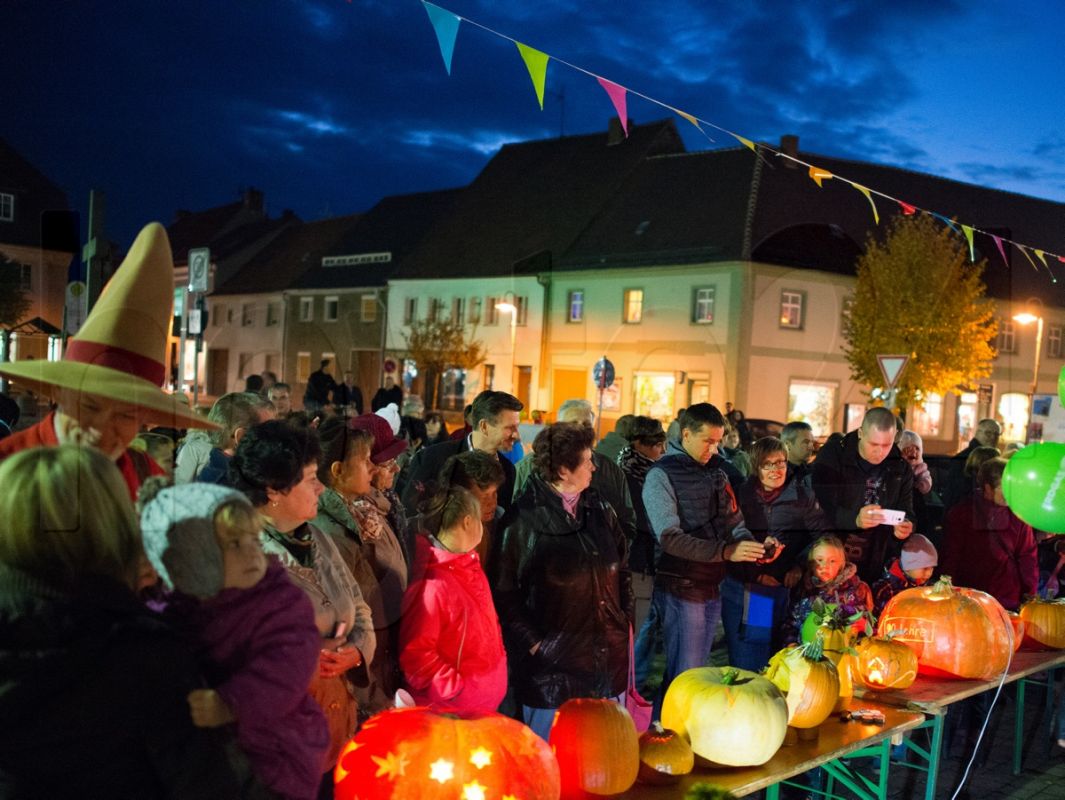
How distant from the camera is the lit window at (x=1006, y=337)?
3070cm

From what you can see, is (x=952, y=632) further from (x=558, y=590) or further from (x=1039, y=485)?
(x=558, y=590)

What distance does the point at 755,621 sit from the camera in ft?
17.7

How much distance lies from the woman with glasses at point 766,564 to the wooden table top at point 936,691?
0.80m

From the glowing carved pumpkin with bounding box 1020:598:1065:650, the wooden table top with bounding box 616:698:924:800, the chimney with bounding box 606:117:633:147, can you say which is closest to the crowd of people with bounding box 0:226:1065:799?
the glowing carved pumpkin with bounding box 1020:598:1065:650

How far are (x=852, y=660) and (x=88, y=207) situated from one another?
372 centimetres

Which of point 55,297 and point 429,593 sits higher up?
point 55,297

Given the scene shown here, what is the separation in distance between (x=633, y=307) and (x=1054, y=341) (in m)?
16.9

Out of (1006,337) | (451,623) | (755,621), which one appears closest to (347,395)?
(451,623)

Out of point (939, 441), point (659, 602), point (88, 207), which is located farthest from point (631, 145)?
point (88, 207)

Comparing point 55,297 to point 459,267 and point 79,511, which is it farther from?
point 459,267

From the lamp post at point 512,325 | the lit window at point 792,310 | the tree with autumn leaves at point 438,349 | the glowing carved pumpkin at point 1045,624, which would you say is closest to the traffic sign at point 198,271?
the glowing carved pumpkin at point 1045,624

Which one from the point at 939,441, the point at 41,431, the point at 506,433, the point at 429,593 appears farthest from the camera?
the point at 939,441

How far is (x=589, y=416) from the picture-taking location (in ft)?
24.1

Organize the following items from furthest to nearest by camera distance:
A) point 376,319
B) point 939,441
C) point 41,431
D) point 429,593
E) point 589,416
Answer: point 376,319, point 939,441, point 589,416, point 429,593, point 41,431
